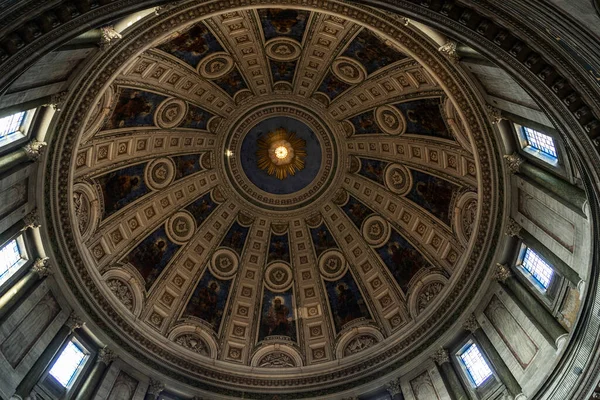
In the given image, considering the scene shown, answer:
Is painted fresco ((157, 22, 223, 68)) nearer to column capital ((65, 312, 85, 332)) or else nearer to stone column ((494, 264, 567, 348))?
column capital ((65, 312, 85, 332))

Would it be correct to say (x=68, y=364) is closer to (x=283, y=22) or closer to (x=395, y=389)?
(x=395, y=389)

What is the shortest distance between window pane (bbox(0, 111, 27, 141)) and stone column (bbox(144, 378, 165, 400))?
1302cm

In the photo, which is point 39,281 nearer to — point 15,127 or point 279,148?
point 15,127

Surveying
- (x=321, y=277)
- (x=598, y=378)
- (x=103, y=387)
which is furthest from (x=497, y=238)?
(x=103, y=387)

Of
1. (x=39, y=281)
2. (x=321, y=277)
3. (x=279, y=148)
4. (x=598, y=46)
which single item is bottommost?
(x=598, y=46)

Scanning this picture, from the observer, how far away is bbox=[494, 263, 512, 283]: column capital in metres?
22.2

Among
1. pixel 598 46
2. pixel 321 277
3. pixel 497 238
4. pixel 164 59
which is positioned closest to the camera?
pixel 598 46

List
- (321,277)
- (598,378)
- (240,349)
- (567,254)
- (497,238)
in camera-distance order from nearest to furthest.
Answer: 1. (598,378)
2. (567,254)
3. (497,238)
4. (240,349)
5. (321,277)

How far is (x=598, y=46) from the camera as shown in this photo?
10.4 m

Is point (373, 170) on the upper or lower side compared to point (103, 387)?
upper

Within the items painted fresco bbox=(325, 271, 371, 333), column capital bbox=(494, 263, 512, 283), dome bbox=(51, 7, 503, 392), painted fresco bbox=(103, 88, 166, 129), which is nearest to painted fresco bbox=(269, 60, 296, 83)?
dome bbox=(51, 7, 503, 392)

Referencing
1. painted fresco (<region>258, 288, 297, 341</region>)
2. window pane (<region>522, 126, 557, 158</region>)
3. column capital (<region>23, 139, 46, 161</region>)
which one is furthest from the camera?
painted fresco (<region>258, 288, 297, 341</region>)

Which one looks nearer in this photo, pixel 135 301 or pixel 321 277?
pixel 135 301

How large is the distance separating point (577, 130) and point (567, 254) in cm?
705
